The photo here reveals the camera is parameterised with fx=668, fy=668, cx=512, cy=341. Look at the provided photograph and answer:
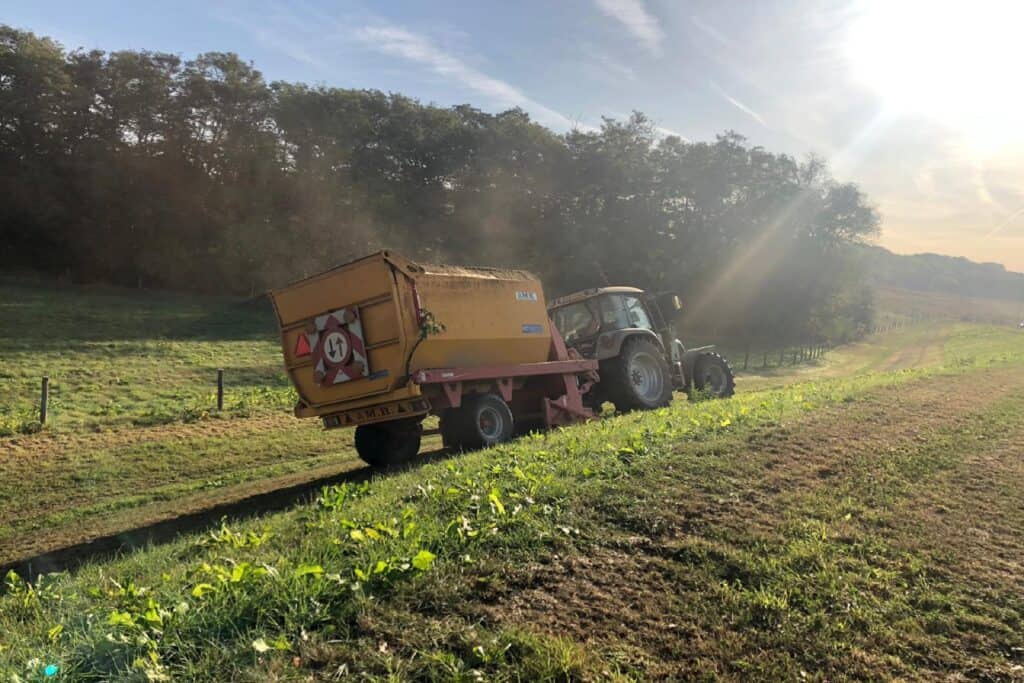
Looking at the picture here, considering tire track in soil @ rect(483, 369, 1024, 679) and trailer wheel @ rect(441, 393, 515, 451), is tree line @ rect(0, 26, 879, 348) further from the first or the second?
tire track in soil @ rect(483, 369, 1024, 679)

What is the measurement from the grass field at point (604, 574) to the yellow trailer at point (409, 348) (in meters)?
2.01

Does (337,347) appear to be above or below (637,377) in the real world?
above

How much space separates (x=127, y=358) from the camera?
21.2 meters

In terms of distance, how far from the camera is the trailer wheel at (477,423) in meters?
9.57

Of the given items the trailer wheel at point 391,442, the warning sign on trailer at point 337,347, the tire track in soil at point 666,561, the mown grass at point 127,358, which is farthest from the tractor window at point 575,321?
the mown grass at point 127,358

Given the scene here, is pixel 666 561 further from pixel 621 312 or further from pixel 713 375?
pixel 713 375

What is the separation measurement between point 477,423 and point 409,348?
162 cm

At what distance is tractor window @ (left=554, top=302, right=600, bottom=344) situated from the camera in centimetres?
1320

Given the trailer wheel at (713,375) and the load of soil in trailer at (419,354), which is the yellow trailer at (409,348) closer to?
the load of soil in trailer at (419,354)

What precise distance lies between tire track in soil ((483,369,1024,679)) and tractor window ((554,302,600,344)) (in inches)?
230

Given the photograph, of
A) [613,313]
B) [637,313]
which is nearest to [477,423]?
[613,313]

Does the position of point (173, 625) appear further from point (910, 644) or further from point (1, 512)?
point (1, 512)

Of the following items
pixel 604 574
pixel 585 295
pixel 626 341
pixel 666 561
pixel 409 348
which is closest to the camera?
pixel 604 574

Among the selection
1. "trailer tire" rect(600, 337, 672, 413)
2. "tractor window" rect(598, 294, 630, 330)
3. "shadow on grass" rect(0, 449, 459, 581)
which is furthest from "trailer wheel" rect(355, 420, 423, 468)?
"tractor window" rect(598, 294, 630, 330)
